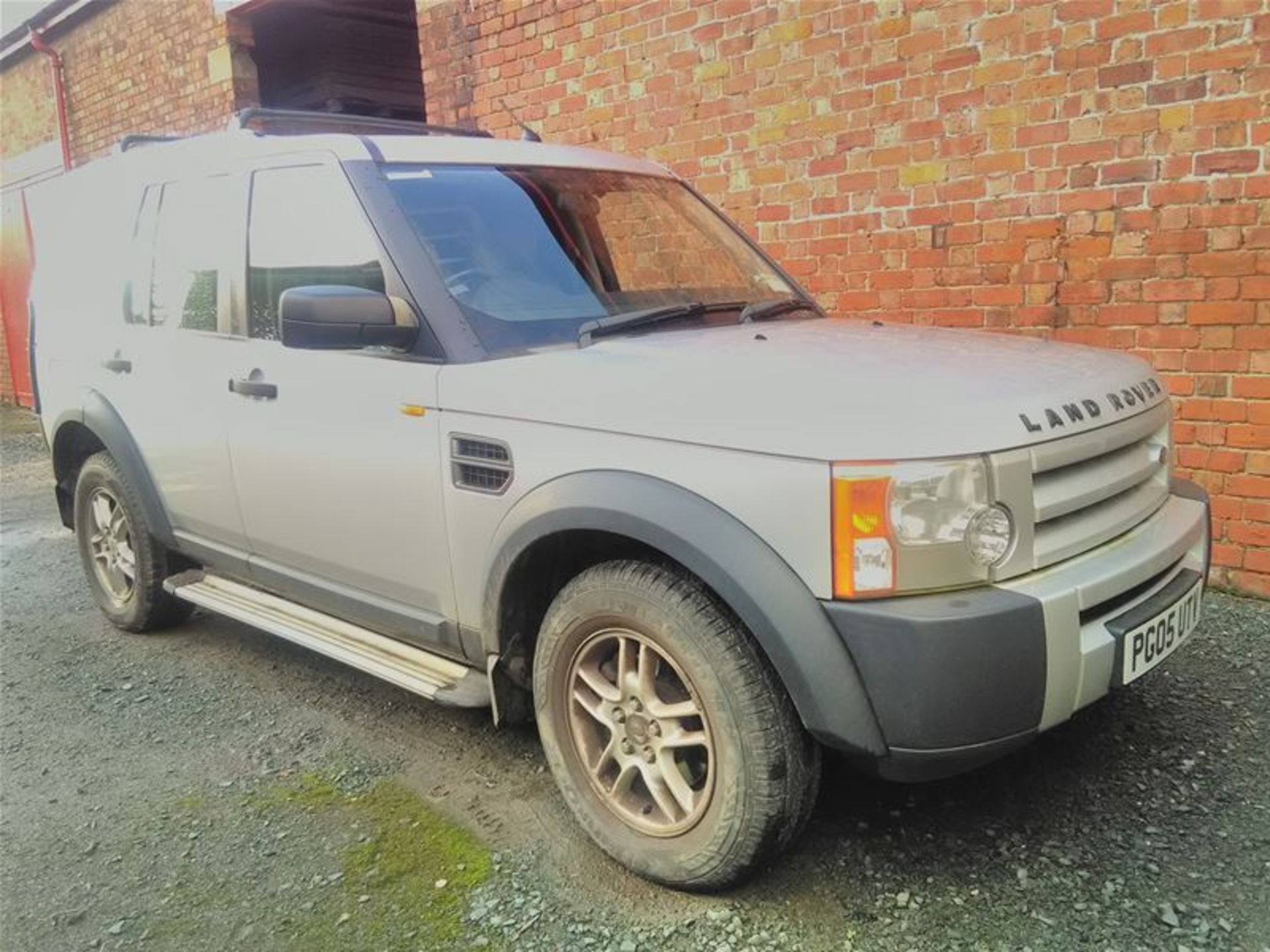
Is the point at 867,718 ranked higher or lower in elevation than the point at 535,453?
lower

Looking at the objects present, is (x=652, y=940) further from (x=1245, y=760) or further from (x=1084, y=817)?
(x=1245, y=760)

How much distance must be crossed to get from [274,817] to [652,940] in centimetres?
125

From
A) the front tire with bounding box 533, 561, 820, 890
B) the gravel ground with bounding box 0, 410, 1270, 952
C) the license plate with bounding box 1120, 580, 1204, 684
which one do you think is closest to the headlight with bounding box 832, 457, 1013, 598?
the front tire with bounding box 533, 561, 820, 890

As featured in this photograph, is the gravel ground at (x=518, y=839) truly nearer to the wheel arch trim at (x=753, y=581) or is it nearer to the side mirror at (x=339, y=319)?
the wheel arch trim at (x=753, y=581)

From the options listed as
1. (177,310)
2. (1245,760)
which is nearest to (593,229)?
(177,310)

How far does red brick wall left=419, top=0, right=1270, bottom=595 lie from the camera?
4.16m

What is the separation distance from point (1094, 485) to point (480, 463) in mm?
1533

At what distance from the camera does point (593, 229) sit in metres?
3.42

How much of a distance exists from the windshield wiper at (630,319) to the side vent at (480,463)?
0.42m

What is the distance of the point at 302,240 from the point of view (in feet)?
11.1

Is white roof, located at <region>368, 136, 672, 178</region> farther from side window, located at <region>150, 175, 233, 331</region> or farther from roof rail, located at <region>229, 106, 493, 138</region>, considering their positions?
side window, located at <region>150, 175, 233, 331</region>

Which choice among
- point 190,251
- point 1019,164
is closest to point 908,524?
point 190,251

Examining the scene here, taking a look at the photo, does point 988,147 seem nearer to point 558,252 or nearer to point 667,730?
point 558,252

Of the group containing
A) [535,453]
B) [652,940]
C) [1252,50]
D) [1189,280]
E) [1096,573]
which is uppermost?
[1252,50]
